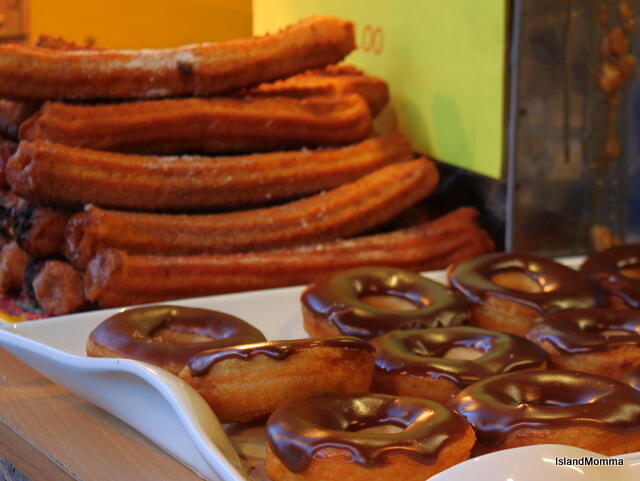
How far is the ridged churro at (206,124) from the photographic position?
156 centimetres

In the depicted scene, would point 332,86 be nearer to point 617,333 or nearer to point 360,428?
point 617,333

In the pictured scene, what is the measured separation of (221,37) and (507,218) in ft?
8.66

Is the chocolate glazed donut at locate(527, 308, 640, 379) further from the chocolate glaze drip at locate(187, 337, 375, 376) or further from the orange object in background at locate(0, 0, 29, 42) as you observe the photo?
the orange object in background at locate(0, 0, 29, 42)

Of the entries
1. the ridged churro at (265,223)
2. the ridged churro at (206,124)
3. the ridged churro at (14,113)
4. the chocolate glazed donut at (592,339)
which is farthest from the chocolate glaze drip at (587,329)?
the ridged churro at (14,113)

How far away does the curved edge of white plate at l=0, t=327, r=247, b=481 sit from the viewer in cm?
93

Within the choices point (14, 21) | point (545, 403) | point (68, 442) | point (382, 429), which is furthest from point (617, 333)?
point (14, 21)

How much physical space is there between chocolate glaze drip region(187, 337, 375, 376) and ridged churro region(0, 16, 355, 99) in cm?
70

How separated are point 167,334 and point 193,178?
0.43m

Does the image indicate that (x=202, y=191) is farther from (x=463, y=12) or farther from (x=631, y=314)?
(x=631, y=314)

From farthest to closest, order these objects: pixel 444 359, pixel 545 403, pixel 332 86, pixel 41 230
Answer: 1. pixel 332 86
2. pixel 41 230
3. pixel 444 359
4. pixel 545 403

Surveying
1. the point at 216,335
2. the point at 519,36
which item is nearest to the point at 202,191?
the point at 216,335

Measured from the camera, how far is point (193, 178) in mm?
1587

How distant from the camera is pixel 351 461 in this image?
857 millimetres

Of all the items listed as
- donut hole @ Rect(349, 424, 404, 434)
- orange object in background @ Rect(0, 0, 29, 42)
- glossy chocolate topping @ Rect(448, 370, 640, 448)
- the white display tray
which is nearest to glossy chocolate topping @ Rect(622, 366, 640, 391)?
glossy chocolate topping @ Rect(448, 370, 640, 448)
